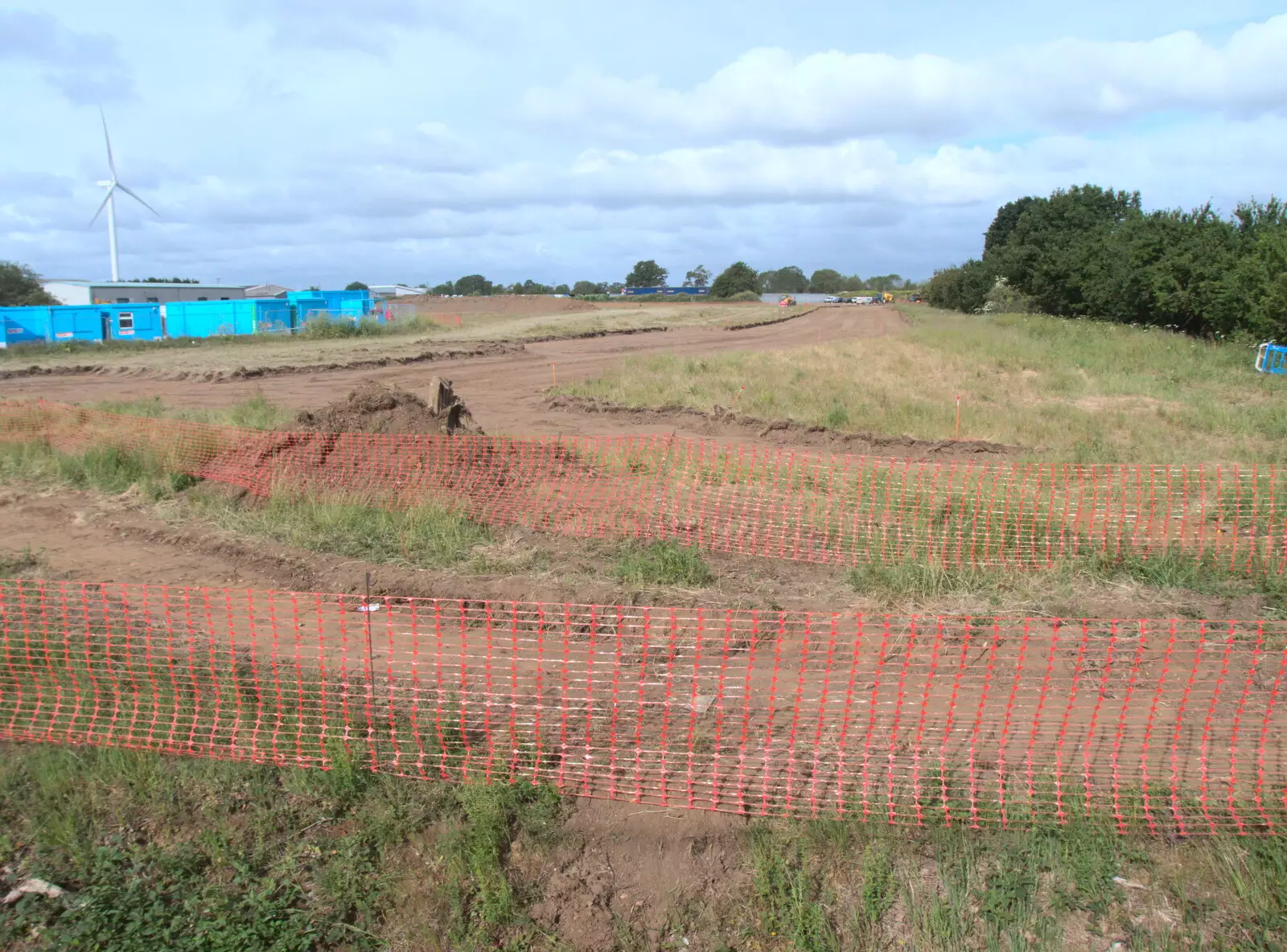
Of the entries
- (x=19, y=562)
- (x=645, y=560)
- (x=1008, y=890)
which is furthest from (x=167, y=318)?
(x=1008, y=890)

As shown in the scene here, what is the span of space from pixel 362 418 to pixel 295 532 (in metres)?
3.45

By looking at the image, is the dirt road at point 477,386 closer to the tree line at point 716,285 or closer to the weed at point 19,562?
the weed at point 19,562

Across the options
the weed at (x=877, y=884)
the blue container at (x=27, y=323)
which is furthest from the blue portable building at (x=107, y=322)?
the weed at (x=877, y=884)

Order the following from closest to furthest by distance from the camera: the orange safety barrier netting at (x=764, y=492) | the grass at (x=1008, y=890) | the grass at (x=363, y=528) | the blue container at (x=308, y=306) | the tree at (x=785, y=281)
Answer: the grass at (x=1008, y=890), the grass at (x=363, y=528), the orange safety barrier netting at (x=764, y=492), the blue container at (x=308, y=306), the tree at (x=785, y=281)

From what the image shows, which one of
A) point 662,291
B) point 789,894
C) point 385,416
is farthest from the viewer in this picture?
point 662,291

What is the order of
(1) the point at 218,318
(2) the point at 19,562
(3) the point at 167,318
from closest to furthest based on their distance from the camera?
(2) the point at 19,562 < (3) the point at 167,318 < (1) the point at 218,318

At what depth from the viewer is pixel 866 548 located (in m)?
9.12

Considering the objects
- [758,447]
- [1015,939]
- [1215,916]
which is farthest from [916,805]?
[758,447]

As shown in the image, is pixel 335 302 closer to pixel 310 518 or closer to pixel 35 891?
pixel 310 518

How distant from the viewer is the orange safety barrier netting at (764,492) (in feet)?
29.8

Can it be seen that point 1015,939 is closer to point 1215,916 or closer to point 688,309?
point 1215,916

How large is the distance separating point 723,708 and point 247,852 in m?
2.77

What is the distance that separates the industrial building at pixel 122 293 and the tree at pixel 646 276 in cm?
9101

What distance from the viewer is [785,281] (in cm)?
18838
